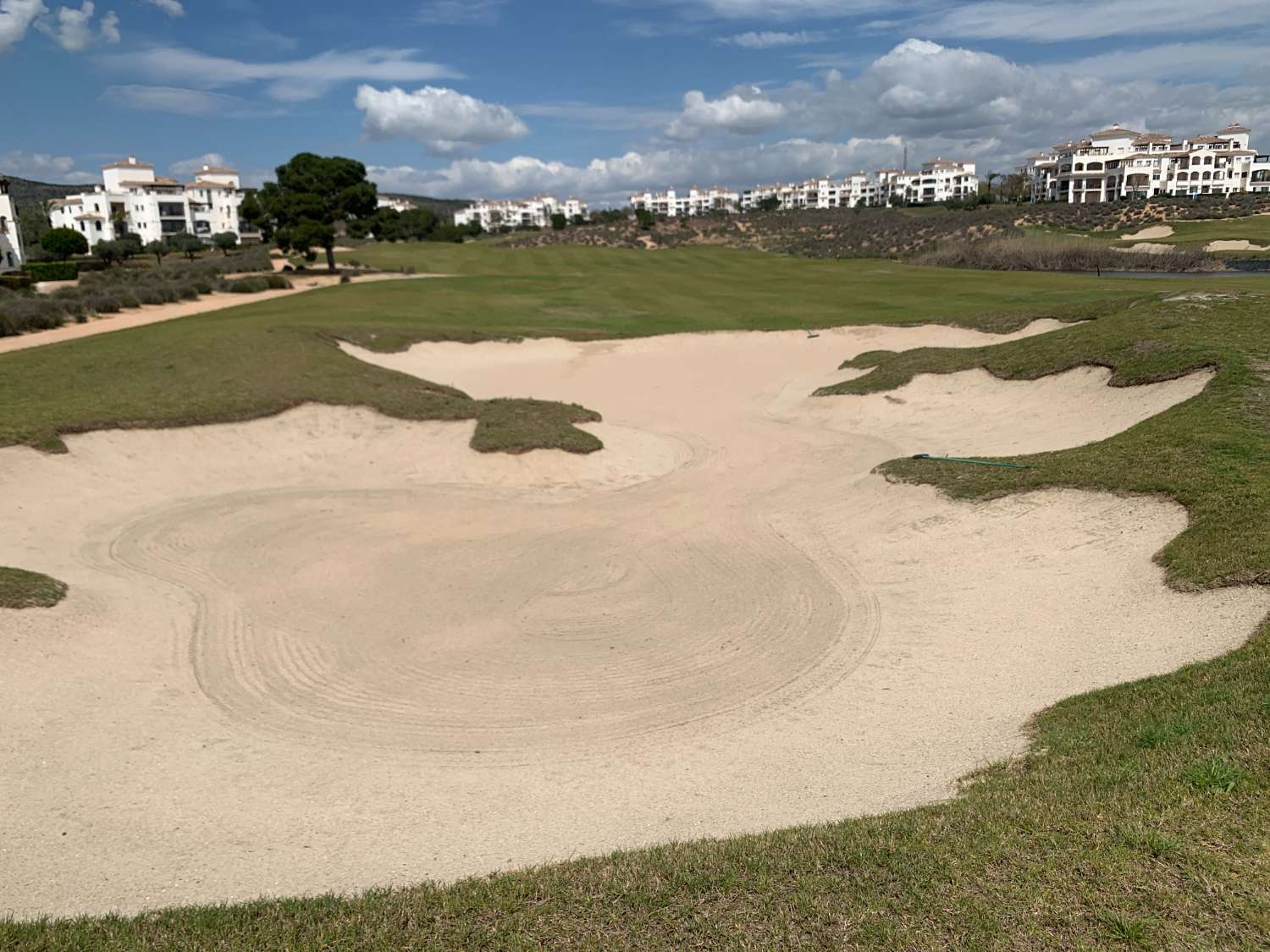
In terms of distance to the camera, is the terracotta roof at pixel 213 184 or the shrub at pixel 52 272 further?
the terracotta roof at pixel 213 184

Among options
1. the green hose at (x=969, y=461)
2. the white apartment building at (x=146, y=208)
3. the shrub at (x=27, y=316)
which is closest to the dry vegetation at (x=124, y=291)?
the shrub at (x=27, y=316)

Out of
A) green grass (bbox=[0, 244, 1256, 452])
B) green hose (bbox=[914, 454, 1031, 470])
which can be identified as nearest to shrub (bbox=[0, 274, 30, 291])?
green grass (bbox=[0, 244, 1256, 452])

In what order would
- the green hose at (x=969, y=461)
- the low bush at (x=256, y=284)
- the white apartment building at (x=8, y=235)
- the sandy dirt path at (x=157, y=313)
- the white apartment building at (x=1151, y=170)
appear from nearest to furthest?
the green hose at (x=969, y=461), the sandy dirt path at (x=157, y=313), the low bush at (x=256, y=284), the white apartment building at (x=8, y=235), the white apartment building at (x=1151, y=170)

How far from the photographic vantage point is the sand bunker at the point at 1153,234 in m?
68.8

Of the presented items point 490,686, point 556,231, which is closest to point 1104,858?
point 490,686

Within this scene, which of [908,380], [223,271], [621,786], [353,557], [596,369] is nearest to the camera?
[621,786]

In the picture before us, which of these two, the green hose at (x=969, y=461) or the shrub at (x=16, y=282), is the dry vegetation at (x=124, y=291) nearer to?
the shrub at (x=16, y=282)

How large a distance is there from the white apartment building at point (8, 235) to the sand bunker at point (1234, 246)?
9998cm

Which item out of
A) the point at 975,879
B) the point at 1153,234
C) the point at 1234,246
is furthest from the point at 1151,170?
the point at 975,879

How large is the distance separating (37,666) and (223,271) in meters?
58.3

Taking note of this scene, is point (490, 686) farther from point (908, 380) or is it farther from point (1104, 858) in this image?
point (908, 380)

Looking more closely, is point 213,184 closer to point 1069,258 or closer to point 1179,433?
point 1069,258

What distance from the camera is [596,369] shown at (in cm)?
3011

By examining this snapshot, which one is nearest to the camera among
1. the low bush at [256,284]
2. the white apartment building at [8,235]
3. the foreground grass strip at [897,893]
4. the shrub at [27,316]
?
the foreground grass strip at [897,893]
